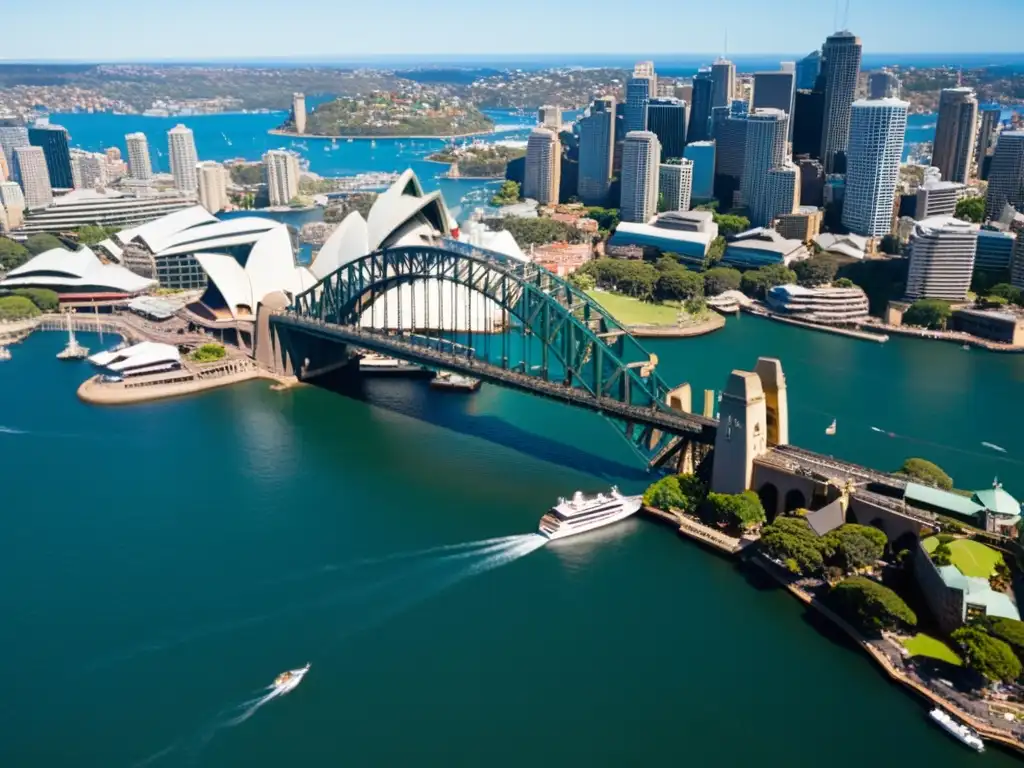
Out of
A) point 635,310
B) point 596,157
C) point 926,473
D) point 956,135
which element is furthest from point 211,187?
point 926,473

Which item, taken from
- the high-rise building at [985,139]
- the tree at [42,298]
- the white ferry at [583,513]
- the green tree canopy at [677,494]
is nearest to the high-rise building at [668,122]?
the high-rise building at [985,139]

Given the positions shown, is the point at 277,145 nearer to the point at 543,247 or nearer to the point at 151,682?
the point at 543,247

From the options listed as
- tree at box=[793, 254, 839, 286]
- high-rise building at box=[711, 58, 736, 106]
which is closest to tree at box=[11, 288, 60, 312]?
tree at box=[793, 254, 839, 286]

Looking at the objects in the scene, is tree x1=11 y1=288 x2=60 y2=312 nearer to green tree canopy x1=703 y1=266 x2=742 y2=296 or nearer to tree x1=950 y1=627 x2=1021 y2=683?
green tree canopy x1=703 y1=266 x2=742 y2=296

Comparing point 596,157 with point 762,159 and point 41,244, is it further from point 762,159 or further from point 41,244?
point 41,244

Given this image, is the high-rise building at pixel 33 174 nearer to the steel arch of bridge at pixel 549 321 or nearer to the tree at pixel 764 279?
the steel arch of bridge at pixel 549 321

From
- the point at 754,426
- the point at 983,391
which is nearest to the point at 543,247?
the point at 983,391
